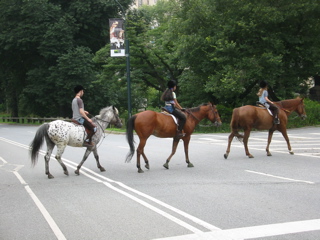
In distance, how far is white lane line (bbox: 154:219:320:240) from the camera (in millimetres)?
5668

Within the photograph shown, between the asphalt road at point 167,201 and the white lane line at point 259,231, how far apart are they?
0.04 feet

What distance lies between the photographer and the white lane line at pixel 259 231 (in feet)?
18.6

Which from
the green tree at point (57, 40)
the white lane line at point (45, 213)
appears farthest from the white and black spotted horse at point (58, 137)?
the green tree at point (57, 40)

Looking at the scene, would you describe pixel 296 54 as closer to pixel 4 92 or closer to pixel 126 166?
pixel 126 166

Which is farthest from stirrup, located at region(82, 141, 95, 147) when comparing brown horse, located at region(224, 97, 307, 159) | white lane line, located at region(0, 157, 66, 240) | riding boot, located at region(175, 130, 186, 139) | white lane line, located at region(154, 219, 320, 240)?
white lane line, located at region(154, 219, 320, 240)

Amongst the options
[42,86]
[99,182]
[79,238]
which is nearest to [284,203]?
[79,238]

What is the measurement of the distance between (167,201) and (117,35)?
21.4 metres

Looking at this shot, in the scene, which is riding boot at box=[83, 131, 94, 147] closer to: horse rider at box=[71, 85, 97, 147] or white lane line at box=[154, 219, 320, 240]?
horse rider at box=[71, 85, 97, 147]

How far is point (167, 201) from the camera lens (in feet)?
26.2

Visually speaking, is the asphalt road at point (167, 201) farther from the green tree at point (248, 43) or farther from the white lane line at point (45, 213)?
the green tree at point (248, 43)

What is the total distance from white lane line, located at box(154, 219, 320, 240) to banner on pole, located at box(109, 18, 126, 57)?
22.9 metres

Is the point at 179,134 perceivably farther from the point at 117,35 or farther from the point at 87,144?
the point at 117,35

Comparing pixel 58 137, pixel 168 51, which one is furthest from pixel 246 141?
pixel 168 51

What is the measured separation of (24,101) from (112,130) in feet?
79.8
